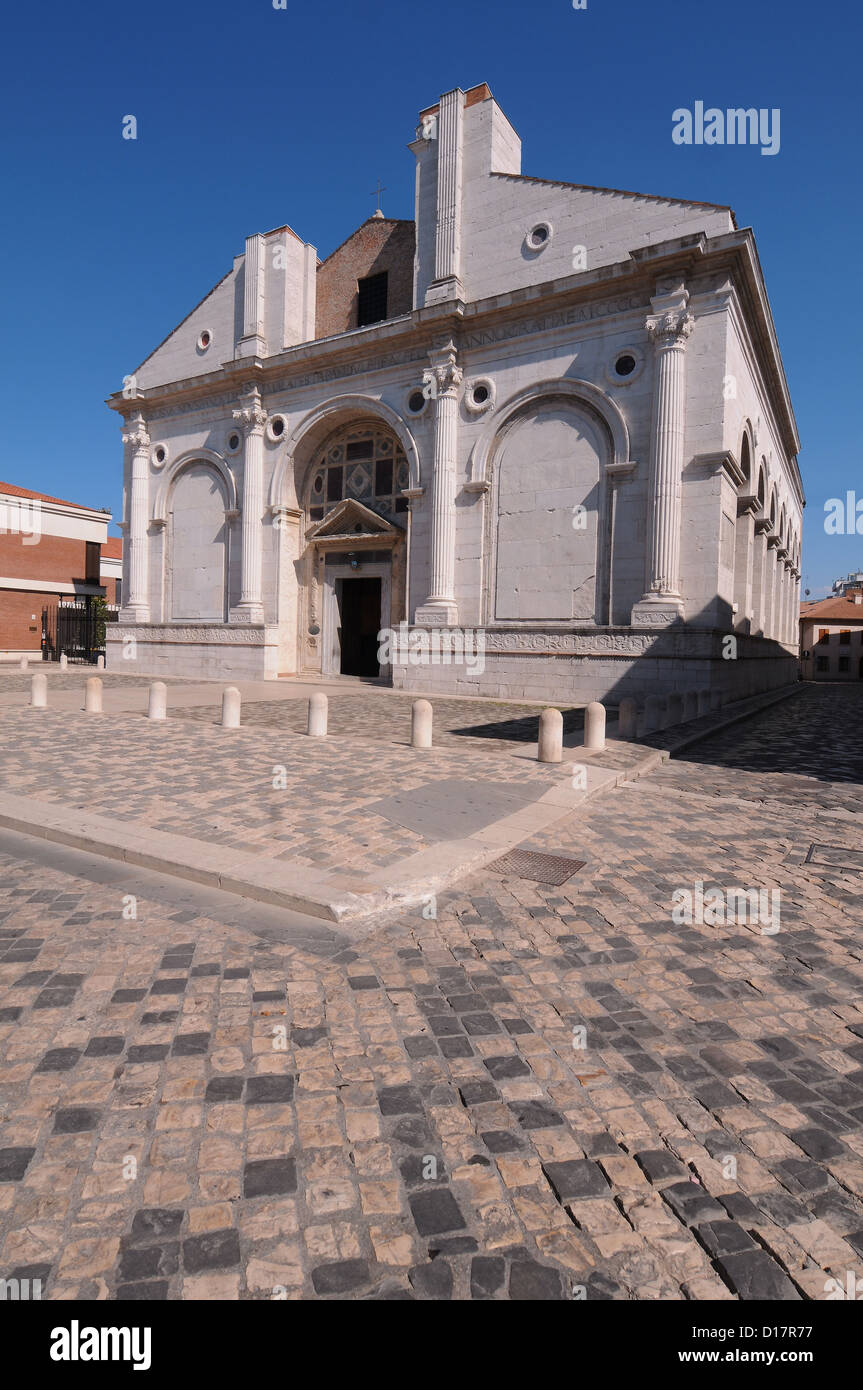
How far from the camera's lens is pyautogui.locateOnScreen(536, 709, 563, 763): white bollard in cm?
918

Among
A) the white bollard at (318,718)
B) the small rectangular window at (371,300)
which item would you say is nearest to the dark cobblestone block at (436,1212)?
the white bollard at (318,718)

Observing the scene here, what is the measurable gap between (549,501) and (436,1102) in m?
18.8

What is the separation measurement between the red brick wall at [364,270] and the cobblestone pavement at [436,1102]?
83.3 feet

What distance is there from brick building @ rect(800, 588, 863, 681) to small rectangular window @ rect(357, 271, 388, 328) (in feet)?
179

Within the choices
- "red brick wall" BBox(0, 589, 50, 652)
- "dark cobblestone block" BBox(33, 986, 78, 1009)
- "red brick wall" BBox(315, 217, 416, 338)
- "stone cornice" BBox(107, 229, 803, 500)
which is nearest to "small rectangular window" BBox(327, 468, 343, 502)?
"stone cornice" BBox(107, 229, 803, 500)

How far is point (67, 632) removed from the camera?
125 ft

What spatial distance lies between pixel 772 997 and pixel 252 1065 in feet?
→ 8.22

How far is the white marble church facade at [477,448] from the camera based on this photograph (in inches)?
687

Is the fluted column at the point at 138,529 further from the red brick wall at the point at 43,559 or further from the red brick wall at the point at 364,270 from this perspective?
the red brick wall at the point at 43,559

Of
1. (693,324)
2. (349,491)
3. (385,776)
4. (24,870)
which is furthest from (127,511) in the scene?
(24,870)

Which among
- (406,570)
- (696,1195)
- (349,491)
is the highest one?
(349,491)

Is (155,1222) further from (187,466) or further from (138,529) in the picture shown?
(138,529)

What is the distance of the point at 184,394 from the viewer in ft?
90.7

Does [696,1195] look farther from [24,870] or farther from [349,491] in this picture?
[349,491]
